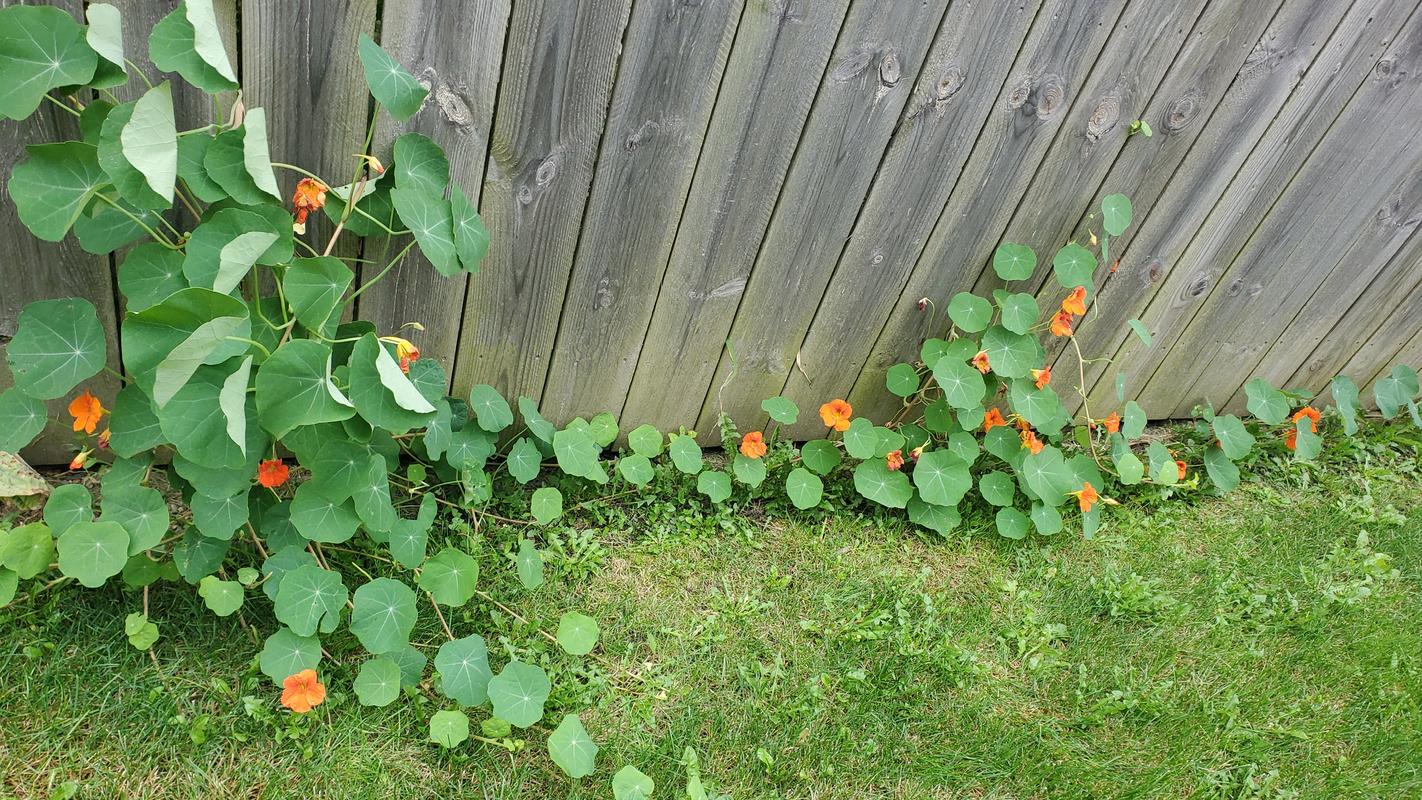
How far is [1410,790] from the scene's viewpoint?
2.27 metres

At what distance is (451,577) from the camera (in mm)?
1980

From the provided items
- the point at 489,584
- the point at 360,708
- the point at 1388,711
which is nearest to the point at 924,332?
the point at 489,584

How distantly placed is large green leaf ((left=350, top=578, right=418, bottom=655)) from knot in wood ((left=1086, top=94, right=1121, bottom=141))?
2029mm

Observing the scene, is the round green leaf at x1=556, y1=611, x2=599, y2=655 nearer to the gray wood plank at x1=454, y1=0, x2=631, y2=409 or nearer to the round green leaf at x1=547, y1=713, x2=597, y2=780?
the round green leaf at x1=547, y1=713, x2=597, y2=780

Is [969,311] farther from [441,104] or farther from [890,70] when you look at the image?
[441,104]

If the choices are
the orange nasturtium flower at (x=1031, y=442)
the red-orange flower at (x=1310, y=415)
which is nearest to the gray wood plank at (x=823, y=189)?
the orange nasturtium flower at (x=1031, y=442)

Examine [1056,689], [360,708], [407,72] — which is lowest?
[360,708]

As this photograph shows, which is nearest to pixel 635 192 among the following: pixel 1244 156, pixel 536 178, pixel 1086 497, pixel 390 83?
pixel 536 178

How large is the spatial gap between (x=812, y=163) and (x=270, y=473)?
4.60 ft

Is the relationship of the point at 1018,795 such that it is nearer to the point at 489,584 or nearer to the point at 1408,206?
the point at 489,584

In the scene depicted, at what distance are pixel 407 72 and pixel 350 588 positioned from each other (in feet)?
3.81

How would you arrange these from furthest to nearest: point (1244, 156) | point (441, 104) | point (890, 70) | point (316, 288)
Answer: point (1244, 156)
point (890, 70)
point (441, 104)
point (316, 288)

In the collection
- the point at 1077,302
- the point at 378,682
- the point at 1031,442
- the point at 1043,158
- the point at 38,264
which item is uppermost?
the point at 1043,158

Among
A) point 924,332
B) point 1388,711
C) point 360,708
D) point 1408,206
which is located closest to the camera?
point 360,708
